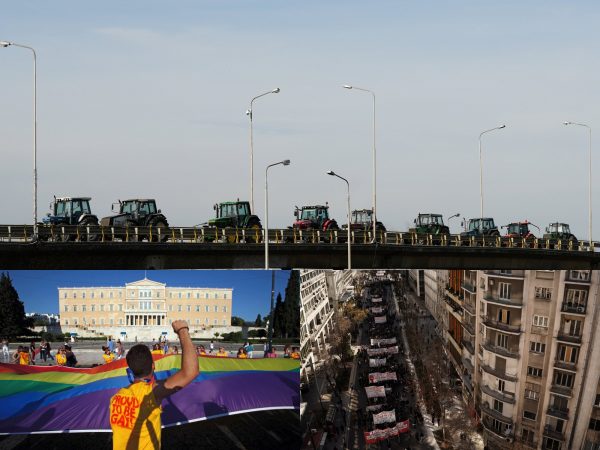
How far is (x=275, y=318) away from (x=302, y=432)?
286 cm

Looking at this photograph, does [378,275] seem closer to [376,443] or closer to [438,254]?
[376,443]

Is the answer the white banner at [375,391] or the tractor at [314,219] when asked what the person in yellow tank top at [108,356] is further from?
the tractor at [314,219]

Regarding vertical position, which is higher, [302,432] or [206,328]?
[206,328]

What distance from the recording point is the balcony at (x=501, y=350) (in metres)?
22.7

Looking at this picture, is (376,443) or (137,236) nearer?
(376,443)

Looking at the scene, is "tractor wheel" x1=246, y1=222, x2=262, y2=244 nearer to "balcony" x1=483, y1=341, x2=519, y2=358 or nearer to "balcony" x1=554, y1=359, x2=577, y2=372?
"balcony" x1=483, y1=341, x2=519, y2=358

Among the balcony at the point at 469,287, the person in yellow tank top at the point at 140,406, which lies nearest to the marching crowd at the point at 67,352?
the person in yellow tank top at the point at 140,406

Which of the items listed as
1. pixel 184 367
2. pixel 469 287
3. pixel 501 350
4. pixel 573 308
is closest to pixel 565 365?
pixel 573 308

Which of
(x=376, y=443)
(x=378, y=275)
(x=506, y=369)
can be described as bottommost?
(x=376, y=443)

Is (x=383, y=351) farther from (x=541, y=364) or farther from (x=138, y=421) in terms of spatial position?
(x=138, y=421)

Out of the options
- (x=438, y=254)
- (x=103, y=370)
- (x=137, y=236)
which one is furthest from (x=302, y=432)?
(x=438, y=254)

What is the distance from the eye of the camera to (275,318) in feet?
78.1

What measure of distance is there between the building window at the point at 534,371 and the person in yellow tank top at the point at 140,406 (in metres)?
8.08

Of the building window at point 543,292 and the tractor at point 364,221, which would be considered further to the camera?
the tractor at point 364,221
